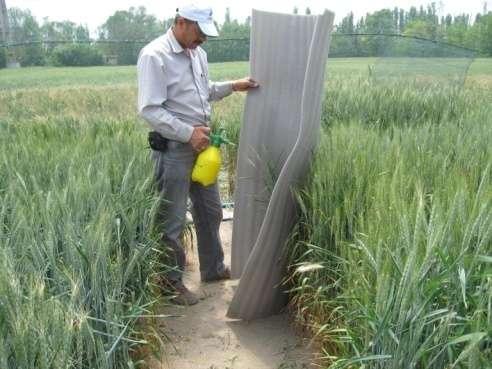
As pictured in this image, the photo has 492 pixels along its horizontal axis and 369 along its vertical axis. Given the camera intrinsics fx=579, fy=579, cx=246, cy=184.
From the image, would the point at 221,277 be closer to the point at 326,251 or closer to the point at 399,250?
the point at 326,251

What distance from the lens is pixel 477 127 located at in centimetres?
376

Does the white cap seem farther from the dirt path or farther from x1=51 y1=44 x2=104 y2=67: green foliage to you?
x1=51 y1=44 x2=104 y2=67: green foliage

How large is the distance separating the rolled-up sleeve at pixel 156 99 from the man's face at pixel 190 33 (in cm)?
20

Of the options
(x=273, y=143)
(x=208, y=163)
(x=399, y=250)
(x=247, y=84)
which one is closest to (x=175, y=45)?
(x=247, y=84)

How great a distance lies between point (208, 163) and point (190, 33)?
742 mm

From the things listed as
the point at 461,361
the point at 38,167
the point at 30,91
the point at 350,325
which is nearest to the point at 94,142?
the point at 38,167

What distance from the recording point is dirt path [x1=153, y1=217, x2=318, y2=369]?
2.90 metres

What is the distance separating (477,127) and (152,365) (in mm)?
2531

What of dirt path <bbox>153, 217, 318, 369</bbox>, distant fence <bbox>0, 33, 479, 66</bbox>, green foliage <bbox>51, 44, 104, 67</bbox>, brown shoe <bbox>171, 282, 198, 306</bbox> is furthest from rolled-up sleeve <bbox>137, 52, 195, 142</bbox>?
green foliage <bbox>51, 44, 104, 67</bbox>

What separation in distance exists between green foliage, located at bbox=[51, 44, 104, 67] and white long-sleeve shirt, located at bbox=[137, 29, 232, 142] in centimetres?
1356

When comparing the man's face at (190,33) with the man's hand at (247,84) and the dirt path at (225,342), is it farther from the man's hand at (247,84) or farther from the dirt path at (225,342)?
the dirt path at (225,342)

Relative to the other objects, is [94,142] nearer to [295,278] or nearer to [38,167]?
[38,167]

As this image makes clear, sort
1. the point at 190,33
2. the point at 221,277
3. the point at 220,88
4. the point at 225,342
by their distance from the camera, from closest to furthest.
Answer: the point at 225,342, the point at 190,33, the point at 220,88, the point at 221,277

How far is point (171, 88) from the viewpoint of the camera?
333 cm
